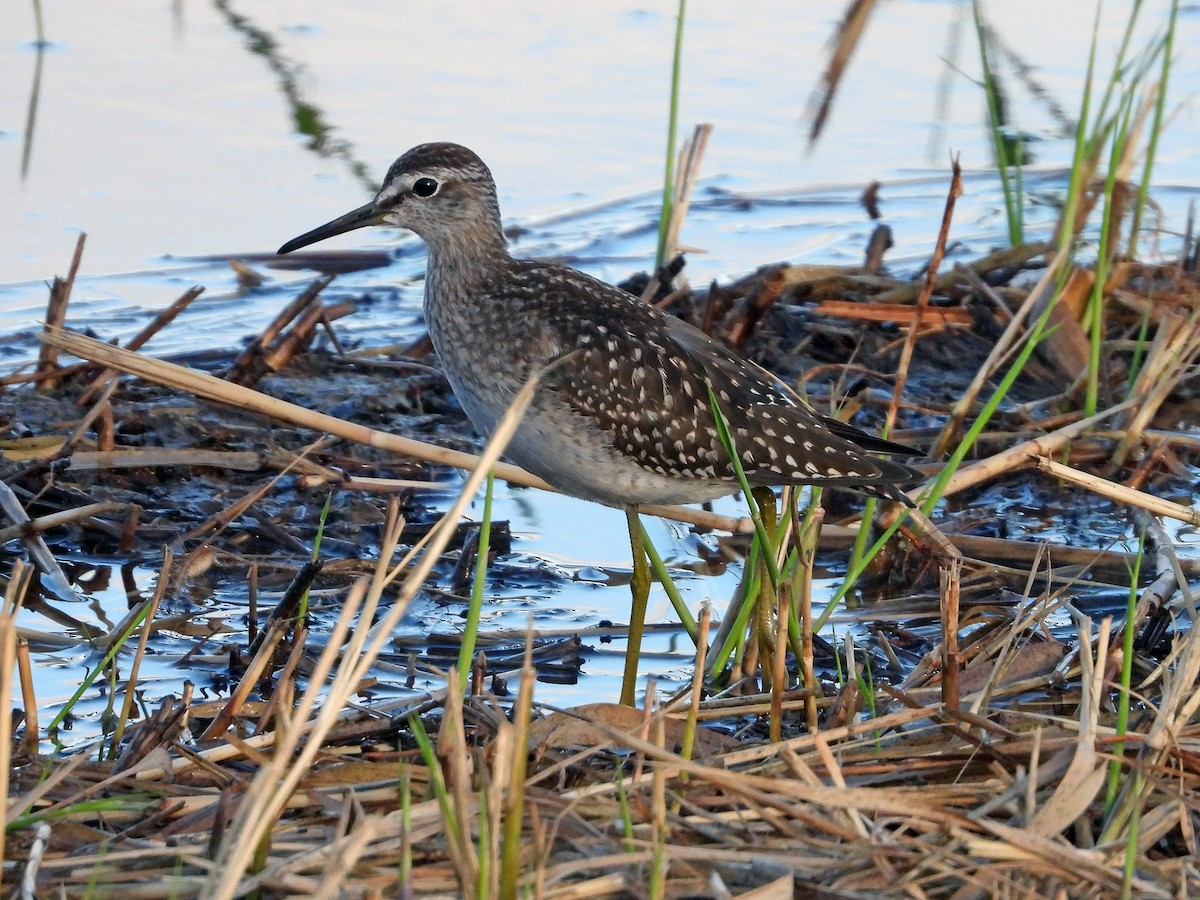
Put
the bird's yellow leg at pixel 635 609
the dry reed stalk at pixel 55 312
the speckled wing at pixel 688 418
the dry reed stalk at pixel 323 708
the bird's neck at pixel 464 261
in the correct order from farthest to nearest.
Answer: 1. the dry reed stalk at pixel 55 312
2. the bird's neck at pixel 464 261
3. the speckled wing at pixel 688 418
4. the bird's yellow leg at pixel 635 609
5. the dry reed stalk at pixel 323 708

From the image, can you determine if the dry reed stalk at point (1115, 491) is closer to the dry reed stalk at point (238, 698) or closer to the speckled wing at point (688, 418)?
the speckled wing at point (688, 418)

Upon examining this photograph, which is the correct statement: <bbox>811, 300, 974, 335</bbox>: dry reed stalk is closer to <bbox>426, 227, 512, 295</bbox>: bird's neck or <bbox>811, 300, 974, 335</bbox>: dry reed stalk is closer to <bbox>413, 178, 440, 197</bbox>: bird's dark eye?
<bbox>426, 227, 512, 295</bbox>: bird's neck

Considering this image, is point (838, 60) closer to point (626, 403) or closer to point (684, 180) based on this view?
point (684, 180)

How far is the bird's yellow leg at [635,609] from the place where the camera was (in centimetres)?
551

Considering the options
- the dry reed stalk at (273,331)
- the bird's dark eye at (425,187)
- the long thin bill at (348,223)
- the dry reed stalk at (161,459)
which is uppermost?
the bird's dark eye at (425,187)

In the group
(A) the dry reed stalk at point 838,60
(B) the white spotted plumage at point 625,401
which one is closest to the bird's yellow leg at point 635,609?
(B) the white spotted plumage at point 625,401

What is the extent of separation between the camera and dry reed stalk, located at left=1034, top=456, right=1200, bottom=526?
4.73m

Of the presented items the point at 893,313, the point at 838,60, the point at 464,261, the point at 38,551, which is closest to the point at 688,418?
the point at 464,261

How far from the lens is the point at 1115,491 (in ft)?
16.0

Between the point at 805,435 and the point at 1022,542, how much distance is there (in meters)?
1.14

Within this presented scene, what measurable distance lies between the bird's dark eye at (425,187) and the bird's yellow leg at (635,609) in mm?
1495

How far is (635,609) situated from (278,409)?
4.68 ft

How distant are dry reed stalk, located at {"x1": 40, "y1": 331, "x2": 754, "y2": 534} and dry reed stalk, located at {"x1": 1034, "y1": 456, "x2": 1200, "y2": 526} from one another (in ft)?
5.11

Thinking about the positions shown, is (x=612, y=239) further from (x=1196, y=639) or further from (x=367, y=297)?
(x=1196, y=639)
